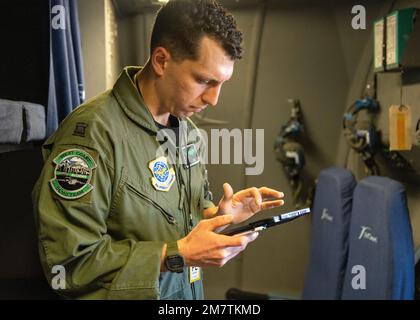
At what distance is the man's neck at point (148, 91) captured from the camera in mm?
821

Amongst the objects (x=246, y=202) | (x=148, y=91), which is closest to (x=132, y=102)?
(x=148, y=91)

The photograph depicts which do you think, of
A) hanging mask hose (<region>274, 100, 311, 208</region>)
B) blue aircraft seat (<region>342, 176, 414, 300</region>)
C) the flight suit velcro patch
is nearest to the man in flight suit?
the flight suit velcro patch

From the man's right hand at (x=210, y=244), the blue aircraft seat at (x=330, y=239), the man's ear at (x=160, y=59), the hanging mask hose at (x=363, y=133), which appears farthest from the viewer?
the blue aircraft seat at (x=330, y=239)

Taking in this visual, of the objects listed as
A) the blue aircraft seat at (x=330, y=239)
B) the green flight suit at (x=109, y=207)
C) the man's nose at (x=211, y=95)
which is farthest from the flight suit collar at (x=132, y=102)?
the blue aircraft seat at (x=330, y=239)

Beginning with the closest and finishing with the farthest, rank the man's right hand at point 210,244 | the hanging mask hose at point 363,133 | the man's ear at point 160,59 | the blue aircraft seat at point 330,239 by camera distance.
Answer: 1. the man's right hand at point 210,244
2. the man's ear at point 160,59
3. the hanging mask hose at point 363,133
4. the blue aircraft seat at point 330,239

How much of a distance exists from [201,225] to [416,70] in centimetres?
96

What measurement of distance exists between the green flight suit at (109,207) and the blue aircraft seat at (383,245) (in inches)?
27.1

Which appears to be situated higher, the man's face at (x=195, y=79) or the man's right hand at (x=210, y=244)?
the man's face at (x=195, y=79)

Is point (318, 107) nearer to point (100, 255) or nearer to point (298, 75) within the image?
point (298, 75)

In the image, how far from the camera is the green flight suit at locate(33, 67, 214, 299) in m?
0.67

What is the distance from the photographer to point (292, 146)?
1.17 metres

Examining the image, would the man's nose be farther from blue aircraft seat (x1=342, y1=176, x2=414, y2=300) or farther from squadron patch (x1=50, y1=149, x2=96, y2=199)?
blue aircraft seat (x1=342, y1=176, x2=414, y2=300)

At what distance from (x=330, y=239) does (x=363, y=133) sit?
380 mm

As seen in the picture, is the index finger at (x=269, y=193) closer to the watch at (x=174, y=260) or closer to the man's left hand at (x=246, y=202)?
the man's left hand at (x=246, y=202)
